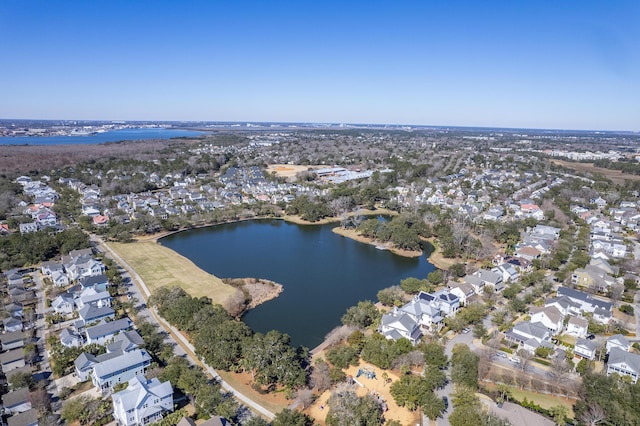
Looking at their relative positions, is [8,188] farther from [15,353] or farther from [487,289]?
[487,289]

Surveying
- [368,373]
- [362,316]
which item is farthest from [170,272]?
[368,373]

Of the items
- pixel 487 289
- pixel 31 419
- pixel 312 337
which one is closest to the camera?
pixel 31 419

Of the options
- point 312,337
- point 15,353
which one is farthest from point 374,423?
point 15,353

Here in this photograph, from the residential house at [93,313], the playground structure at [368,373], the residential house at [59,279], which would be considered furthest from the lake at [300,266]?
the residential house at [59,279]

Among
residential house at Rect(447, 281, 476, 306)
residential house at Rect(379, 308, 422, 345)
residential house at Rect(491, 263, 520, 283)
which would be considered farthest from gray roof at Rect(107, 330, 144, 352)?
residential house at Rect(491, 263, 520, 283)

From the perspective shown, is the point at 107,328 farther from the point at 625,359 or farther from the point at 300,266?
the point at 625,359
